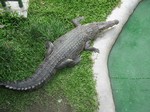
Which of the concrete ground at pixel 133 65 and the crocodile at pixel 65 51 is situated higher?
the crocodile at pixel 65 51

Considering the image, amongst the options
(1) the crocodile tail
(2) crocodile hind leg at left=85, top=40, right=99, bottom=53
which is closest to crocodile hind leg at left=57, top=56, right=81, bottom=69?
(1) the crocodile tail

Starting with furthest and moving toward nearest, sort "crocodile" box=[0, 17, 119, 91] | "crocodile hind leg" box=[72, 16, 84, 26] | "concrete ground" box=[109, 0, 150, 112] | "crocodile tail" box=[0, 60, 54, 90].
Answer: "crocodile hind leg" box=[72, 16, 84, 26] → "concrete ground" box=[109, 0, 150, 112] → "crocodile" box=[0, 17, 119, 91] → "crocodile tail" box=[0, 60, 54, 90]

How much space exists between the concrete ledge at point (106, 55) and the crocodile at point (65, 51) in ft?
0.52

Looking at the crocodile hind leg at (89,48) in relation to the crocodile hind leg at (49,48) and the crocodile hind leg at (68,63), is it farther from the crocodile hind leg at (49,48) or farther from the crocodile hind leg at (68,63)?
the crocodile hind leg at (49,48)

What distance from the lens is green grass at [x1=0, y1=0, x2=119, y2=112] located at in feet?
24.6

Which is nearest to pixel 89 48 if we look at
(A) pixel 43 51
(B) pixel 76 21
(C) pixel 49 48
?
(B) pixel 76 21

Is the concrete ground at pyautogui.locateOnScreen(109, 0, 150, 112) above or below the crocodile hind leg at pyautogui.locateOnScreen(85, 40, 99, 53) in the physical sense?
below

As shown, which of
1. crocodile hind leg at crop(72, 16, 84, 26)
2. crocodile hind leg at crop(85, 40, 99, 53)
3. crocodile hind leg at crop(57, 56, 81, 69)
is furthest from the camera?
crocodile hind leg at crop(72, 16, 84, 26)

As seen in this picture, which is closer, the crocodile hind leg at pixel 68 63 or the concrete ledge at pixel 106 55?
the concrete ledge at pixel 106 55

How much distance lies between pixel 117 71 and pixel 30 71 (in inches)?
69.6

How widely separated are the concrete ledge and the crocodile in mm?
159

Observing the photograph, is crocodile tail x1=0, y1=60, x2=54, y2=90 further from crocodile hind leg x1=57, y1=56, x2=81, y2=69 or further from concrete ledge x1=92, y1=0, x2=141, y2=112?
concrete ledge x1=92, y1=0, x2=141, y2=112

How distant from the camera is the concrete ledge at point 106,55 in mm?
7470

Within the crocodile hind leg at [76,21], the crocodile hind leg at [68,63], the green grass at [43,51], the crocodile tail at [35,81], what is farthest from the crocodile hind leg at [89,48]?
the crocodile tail at [35,81]
